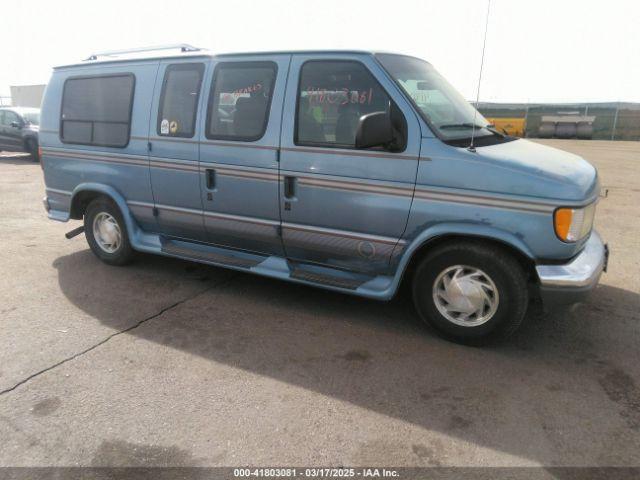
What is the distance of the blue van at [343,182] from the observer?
3305mm

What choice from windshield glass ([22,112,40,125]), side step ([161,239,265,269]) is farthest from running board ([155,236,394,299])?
windshield glass ([22,112,40,125])

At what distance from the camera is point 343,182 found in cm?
374

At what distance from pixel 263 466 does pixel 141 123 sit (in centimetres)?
356

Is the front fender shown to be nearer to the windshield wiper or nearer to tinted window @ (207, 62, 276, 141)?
the windshield wiper

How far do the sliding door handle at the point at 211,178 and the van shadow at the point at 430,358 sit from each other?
3.40ft

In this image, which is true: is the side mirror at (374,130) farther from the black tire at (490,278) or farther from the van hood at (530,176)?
the black tire at (490,278)

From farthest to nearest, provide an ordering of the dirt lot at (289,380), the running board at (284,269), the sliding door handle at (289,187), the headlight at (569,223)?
1. the sliding door handle at (289,187)
2. the running board at (284,269)
3. the headlight at (569,223)
4. the dirt lot at (289,380)

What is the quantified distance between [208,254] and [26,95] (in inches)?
1781

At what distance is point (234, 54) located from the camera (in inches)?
165

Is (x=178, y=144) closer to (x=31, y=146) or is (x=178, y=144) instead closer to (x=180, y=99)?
(x=180, y=99)

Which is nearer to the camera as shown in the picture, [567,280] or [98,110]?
[567,280]

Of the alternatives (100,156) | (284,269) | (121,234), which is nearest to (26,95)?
(100,156)

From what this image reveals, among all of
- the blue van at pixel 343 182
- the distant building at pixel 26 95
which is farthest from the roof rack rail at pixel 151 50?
the distant building at pixel 26 95

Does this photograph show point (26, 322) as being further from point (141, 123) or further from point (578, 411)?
point (578, 411)
